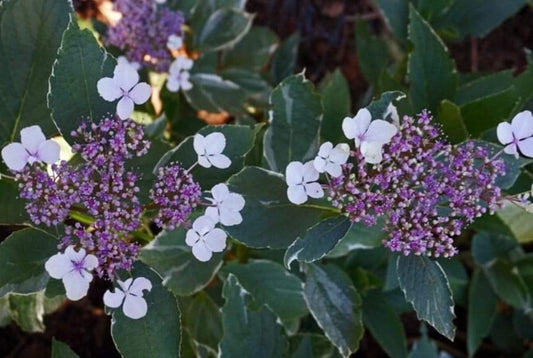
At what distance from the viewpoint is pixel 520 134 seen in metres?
1.13

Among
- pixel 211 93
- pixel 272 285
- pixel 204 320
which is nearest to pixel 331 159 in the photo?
pixel 272 285

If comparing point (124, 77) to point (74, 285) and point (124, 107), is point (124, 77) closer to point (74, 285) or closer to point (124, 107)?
point (124, 107)

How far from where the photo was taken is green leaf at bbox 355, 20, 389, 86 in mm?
2051

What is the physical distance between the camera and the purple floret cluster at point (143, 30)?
5.50 ft

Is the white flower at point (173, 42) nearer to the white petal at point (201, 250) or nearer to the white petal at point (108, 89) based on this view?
the white petal at point (108, 89)

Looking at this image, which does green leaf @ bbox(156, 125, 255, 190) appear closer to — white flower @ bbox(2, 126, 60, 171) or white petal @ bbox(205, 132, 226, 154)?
white petal @ bbox(205, 132, 226, 154)

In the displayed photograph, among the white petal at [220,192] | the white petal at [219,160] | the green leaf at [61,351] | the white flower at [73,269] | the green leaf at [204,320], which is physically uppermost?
the white petal at [219,160]

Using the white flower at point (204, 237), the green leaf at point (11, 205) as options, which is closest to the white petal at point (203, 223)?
the white flower at point (204, 237)

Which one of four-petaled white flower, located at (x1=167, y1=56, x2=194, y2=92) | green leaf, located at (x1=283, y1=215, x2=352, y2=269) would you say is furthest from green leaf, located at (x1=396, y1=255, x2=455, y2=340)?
four-petaled white flower, located at (x1=167, y1=56, x2=194, y2=92)

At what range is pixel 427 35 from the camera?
1.57 m

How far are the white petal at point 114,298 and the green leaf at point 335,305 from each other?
477 mm

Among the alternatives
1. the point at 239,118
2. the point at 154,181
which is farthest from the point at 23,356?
the point at 154,181

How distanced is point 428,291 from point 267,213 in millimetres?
303

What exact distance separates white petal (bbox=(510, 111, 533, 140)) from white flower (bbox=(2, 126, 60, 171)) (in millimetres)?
730
